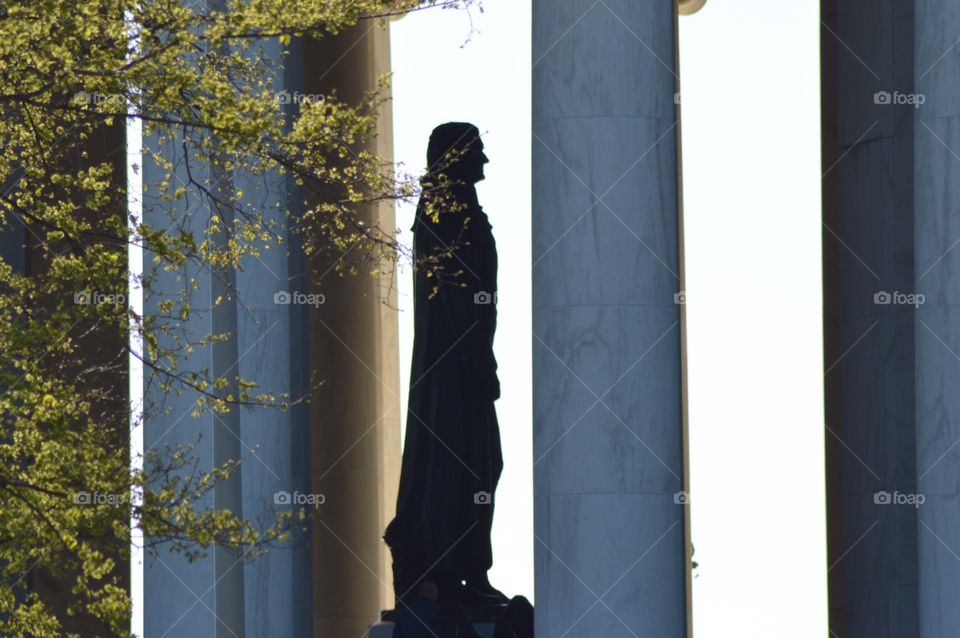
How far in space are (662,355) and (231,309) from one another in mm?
14177

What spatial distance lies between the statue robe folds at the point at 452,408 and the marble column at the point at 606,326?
6.34m

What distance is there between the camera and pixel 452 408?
170ft

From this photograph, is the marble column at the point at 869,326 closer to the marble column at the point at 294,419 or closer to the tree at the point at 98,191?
the marble column at the point at 294,419

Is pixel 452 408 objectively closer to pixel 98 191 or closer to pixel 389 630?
pixel 389 630

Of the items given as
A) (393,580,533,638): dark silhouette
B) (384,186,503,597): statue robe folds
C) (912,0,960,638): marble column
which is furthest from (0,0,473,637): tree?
(912,0,960,638): marble column

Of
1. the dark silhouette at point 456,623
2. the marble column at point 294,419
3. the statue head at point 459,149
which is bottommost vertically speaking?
the dark silhouette at point 456,623

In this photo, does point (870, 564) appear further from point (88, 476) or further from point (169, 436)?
point (88, 476)

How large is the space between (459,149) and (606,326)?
887cm

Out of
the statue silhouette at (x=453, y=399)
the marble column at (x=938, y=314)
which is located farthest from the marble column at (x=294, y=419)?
the marble column at (x=938, y=314)

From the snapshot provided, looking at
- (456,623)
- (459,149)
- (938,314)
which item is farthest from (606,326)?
(459,149)

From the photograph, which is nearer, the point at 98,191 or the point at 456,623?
the point at 98,191

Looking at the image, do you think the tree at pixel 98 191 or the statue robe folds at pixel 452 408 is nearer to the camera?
the tree at pixel 98 191

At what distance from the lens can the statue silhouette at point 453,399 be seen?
5078cm

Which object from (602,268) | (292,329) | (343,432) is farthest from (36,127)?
(343,432)
